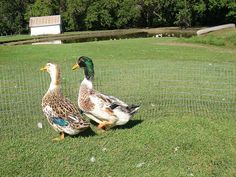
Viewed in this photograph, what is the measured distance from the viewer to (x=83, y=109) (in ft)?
21.2

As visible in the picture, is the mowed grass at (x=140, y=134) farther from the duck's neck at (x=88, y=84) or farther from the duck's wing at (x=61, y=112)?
the duck's neck at (x=88, y=84)

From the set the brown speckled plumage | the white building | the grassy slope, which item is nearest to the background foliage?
the white building

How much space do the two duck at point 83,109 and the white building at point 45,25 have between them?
55835 mm

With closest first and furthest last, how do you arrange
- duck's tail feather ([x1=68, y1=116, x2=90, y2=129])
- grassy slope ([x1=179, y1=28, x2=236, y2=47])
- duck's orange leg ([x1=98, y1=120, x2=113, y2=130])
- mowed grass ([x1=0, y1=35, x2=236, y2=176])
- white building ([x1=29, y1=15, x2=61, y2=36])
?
mowed grass ([x1=0, y1=35, x2=236, y2=176]) < duck's tail feather ([x1=68, y1=116, x2=90, y2=129]) < duck's orange leg ([x1=98, y1=120, x2=113, y2=130]) < grassy slope ([x1=179, y1=28, x2=236, y2=47]) < white building ([x1=29, y1=15, x2=61, y2=36])

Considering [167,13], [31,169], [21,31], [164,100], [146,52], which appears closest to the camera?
[31,169]

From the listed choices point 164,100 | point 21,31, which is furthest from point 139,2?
point 164,100

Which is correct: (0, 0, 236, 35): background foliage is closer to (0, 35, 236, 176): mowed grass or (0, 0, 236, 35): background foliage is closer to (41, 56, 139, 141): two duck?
(0, 35, 236, 176): mowed grass

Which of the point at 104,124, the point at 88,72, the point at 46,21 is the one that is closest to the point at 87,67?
the point at 88,72

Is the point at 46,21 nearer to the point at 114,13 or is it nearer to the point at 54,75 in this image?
the point at 114,13

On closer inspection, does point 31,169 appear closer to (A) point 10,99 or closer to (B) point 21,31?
(A) point 10,99

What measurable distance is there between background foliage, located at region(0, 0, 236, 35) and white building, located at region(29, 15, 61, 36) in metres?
5.39

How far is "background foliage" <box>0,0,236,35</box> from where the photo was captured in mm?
60250

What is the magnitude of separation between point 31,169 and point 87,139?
3.94 ft

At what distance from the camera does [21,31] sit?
6931 cm
